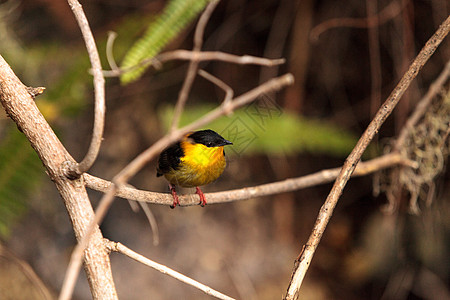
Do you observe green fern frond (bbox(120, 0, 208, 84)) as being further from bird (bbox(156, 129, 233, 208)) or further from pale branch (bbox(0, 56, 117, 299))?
pale branch (bbox(0, 56, 117, 299))

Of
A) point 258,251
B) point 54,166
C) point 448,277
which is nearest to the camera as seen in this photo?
point 54,166

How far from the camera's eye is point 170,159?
186cm

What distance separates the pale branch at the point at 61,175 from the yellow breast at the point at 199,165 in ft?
2.32

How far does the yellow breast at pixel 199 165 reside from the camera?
5.88 ft

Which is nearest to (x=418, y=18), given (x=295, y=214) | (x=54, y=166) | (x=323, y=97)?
(x=323, y=97)

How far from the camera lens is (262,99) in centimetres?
286

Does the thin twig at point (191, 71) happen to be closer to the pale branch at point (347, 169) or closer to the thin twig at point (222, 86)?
the thin twig at point (222, 86)

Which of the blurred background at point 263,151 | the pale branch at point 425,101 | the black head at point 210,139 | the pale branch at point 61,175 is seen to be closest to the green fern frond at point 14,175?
the blurred background at point 263,151

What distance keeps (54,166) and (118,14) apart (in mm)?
2567

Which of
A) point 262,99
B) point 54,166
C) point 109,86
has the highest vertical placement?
point 109,86

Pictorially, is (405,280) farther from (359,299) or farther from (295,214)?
(295,214)

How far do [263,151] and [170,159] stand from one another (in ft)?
3.68

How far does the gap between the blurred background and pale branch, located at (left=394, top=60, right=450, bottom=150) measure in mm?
442

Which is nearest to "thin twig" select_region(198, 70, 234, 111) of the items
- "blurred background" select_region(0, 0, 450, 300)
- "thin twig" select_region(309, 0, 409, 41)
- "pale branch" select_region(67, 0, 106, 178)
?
"pale branch" select_region(67, 0, 106, 178)
